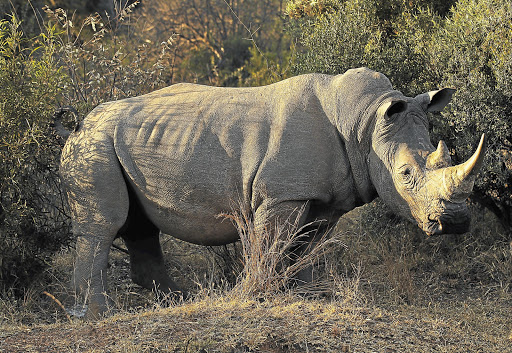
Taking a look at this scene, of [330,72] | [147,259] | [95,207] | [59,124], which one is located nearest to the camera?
[95,207]

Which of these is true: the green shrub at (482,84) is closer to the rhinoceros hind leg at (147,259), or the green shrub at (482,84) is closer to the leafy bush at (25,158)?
the rhinoceros hind leg at (147,259)

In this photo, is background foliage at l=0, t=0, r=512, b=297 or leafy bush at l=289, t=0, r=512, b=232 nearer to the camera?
background foliage at l=0, t=0, r=512, b=297

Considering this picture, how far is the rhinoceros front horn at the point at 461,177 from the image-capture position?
5.11 m

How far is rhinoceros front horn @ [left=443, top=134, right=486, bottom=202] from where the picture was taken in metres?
5.11

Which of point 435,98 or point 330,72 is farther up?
point 435,98

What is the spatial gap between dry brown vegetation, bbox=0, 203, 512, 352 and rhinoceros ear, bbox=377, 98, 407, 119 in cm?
105

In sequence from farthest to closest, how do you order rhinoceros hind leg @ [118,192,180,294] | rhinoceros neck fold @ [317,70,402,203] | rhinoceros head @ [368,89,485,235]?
rhinoceros hind leg @ [118,192,180,294]
rhinoceros neck fold @ [317,70,402,203]
rhinoceros head @ [368,89,485,235]

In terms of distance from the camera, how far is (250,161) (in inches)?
231

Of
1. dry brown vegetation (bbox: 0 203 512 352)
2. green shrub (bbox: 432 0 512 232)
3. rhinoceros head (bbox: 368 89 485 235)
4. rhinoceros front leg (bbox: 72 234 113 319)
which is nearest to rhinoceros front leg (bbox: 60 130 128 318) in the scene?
rhinoceros front leg (bbox: 72 234 113 319)

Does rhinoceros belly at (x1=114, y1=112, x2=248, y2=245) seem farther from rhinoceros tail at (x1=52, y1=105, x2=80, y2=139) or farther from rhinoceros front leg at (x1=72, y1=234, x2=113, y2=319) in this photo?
rhinoceros tail at (x1=52, y1=105, x2=80, y2=139)

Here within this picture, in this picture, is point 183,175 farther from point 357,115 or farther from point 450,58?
point 450,58

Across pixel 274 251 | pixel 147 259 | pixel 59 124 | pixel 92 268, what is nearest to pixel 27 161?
pixel 59 124

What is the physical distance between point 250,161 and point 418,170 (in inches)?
50.6

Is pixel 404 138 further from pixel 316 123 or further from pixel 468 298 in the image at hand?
pixel 468 298
